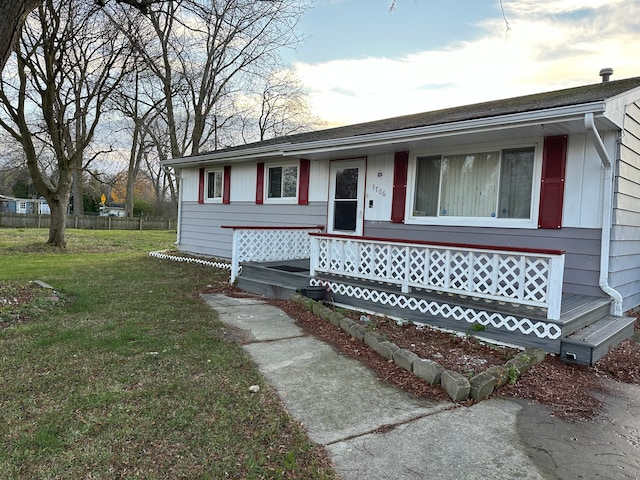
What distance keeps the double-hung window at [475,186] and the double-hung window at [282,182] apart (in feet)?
10.5

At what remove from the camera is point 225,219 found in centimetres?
1093

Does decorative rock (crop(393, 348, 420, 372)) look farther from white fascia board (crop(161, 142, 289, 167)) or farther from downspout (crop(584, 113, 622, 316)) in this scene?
white fascia board (crop(161, 142, 289, 167))

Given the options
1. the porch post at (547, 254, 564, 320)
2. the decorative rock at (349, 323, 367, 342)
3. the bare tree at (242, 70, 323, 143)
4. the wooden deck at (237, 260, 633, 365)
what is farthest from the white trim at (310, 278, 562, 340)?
the bare tree at (242, 70, 323, 143)

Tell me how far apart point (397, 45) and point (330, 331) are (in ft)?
15.7

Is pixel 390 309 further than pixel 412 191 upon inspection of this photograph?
No

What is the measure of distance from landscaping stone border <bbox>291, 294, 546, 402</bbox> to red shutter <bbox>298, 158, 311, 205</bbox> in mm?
4827

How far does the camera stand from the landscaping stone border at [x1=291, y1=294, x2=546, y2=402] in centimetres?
320

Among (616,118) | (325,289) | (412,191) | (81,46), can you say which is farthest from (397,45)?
(81,46)

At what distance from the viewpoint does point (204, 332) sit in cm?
461

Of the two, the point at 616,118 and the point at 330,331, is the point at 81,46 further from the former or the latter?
the point at 616,118

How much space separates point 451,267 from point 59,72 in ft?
42.3

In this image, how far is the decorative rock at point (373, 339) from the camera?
13.9ft

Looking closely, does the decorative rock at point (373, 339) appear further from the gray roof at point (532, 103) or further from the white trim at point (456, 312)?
the gray roof at point (532, 103)

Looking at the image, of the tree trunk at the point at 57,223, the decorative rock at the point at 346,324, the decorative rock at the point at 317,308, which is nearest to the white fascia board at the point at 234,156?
the decorative rock at the point at 317,308
